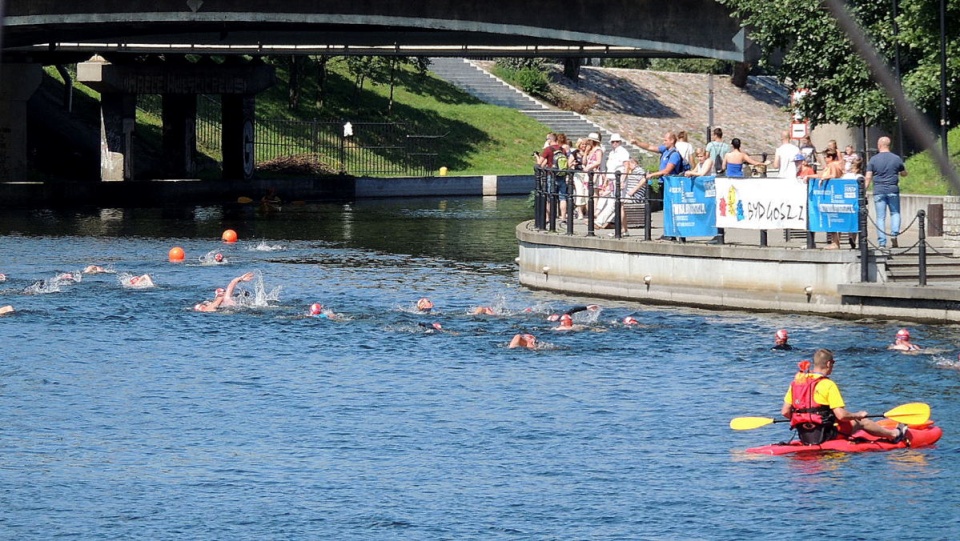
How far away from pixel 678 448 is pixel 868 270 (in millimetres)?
9678

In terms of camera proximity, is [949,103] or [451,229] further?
[451,229]

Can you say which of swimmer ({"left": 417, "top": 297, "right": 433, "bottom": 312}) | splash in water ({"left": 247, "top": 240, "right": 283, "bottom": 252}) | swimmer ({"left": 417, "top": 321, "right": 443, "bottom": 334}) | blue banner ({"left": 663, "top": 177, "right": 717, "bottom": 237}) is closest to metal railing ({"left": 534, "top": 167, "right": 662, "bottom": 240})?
blue banner ({"left": 663, "top": 177, "right": 717, "bottom": 237})

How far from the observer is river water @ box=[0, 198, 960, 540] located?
14.5 meters

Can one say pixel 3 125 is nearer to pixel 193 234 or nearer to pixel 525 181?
pixel 193 234

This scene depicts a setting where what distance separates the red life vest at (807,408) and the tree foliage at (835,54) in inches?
753

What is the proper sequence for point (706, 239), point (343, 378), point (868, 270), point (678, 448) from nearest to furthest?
point (678, 448), point (343, 378), point (868, 270), point (706, 239)

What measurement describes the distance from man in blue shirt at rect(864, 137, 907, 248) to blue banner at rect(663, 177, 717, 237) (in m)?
2.78

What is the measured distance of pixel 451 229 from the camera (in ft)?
158

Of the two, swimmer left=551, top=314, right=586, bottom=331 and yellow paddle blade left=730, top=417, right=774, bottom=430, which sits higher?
swimmer left=551, top=314, right=586, bottom=331

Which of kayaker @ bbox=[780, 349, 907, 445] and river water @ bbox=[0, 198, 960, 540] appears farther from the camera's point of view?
kayaker @ bbox=[780, 349, 907, 445]

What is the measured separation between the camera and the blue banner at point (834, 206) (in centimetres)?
2597

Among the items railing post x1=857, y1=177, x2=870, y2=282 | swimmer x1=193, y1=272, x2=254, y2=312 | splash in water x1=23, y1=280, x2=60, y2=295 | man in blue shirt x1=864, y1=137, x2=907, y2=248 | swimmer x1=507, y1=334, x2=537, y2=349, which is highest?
man in blue shirt x1=864, y1=137, x2=907, y2=248

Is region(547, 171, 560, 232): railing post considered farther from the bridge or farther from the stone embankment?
the stone embankment

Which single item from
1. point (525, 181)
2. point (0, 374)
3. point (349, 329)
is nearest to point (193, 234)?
point (349, 329)
